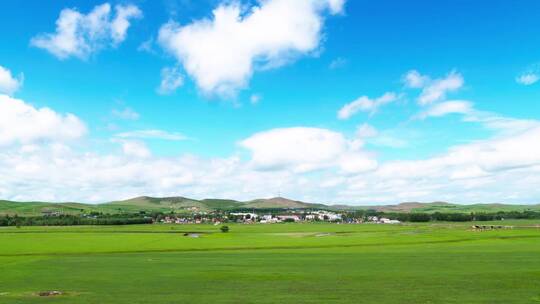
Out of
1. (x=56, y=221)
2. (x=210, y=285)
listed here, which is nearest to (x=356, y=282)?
(x=210, y=285)

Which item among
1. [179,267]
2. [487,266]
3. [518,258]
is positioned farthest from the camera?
[518,258]

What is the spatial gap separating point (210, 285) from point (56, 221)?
595 ft

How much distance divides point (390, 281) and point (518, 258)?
Result: 22808 millimetres

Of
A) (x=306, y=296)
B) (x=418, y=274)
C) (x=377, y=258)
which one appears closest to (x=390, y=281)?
(x=418, y=274)

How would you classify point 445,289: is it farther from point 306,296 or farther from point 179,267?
point 179,267

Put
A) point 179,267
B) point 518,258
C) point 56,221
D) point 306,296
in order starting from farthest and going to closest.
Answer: point 56,221
point 518,258
point 179,267
point 306,296

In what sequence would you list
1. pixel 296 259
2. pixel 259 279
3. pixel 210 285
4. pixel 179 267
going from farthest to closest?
pixel 296 259
pixel 179 267
pixel 259 279
pixel 210 285

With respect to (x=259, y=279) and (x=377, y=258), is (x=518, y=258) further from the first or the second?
(x=259, y=279)

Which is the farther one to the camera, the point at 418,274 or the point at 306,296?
the point at 418,274

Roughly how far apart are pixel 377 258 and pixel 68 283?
104 ft

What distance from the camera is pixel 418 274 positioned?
39.5 meters

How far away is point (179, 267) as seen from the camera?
156 ft

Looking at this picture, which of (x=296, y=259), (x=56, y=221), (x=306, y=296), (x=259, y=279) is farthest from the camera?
(x=56, y=221)

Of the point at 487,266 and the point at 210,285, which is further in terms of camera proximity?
the point at 487,266
